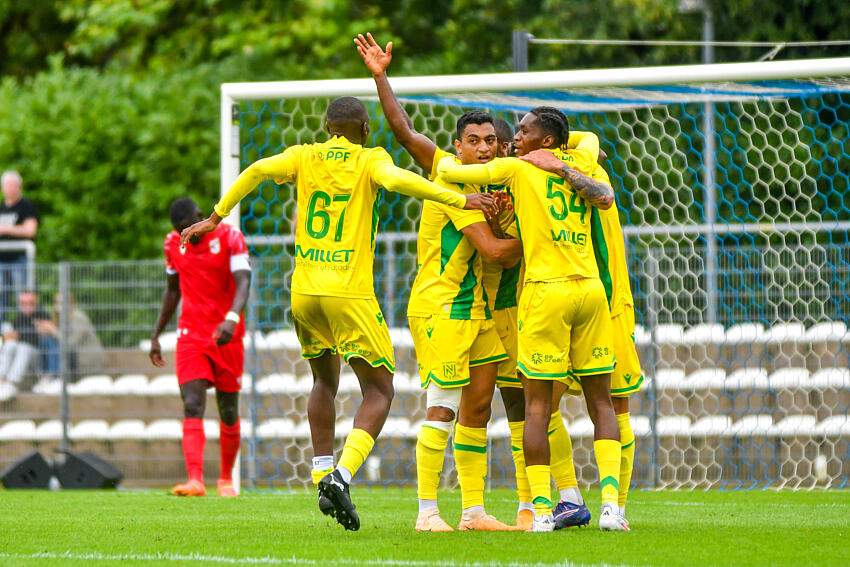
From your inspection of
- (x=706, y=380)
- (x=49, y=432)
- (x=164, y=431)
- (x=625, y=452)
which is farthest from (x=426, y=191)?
(x=49, y=432)

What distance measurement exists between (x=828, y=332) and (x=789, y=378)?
0.51 m

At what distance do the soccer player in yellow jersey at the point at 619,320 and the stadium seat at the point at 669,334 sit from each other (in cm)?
428

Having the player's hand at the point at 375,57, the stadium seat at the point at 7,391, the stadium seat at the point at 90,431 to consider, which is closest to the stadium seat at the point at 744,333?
the player's hand at the point at 375,57

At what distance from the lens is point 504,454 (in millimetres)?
11406

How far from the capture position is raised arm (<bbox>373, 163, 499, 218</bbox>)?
622cm

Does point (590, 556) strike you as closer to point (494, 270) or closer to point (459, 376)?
point (459, 376)

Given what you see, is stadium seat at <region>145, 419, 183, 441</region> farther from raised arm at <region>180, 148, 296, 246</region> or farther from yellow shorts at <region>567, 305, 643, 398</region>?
yellow shorts at <region>567, 305, 643, 398</region>

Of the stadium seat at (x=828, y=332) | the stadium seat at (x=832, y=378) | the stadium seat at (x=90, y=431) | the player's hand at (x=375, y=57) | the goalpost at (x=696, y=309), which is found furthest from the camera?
the stadium seat at (x=90, y=431)

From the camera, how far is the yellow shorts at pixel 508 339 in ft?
22.7

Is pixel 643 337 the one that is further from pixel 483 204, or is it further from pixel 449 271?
pixel 483 204

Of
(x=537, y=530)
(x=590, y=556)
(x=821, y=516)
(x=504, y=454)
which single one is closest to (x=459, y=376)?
(x=537, y=530)

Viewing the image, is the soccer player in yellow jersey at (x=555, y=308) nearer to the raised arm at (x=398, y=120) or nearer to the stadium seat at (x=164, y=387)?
the raised arm at (x=398, y=120)

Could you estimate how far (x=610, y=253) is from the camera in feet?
22.9

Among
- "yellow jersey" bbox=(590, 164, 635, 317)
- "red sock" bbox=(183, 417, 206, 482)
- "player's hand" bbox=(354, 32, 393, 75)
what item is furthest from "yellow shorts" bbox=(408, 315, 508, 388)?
"red sock" bbox=(183, 417, 206, 482)
